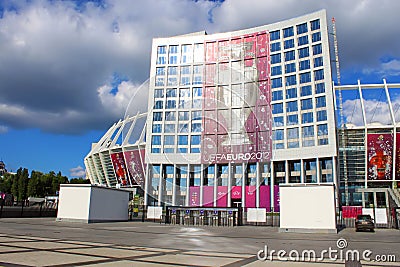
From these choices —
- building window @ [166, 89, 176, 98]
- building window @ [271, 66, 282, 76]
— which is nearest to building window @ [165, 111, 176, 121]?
building window @ [166, 89, 176, 98]

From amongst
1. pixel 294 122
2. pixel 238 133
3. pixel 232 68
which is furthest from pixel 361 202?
pixel 232 68

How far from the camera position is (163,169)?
9700cm

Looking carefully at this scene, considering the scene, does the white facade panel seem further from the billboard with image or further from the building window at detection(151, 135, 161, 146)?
the building window at detection(151, 135, 161, 146)

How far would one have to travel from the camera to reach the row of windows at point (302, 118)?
83062 mm

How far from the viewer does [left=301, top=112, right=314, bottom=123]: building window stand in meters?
84.6

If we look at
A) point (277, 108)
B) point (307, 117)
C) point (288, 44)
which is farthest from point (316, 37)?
point (307, 117)

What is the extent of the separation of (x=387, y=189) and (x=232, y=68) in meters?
46.2

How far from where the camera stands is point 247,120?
7469 cm

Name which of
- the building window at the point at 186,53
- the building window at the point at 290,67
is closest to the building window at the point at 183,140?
the building window at the point at 186,53

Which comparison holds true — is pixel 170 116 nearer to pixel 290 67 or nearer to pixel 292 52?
pixel 290 67

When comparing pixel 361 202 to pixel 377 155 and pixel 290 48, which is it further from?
pixel 290 48

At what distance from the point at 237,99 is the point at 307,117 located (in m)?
23.2

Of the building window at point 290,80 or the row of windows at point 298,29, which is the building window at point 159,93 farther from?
the building window at point 290,80

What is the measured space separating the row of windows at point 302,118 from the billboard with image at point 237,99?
385 centimetres
